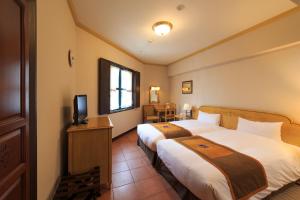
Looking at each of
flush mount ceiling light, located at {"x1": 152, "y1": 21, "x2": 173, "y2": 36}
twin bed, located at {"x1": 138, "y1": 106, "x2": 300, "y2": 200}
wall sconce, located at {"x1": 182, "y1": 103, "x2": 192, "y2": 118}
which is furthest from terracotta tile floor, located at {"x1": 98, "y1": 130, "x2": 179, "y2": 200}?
flush mount ceiling light, located at {"x1": 152, "y1": 21, "x2": 173, "y2": 36}

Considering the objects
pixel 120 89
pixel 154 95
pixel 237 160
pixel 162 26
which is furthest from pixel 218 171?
pixel 154 95

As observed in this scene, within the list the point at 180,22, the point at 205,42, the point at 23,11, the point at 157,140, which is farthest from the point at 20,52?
the point at 205,42

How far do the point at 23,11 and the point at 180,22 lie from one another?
245 cm

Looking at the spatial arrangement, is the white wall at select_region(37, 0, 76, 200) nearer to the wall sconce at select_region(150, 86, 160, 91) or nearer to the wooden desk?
the wooden desk

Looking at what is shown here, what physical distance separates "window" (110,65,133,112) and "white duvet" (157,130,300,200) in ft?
7.70

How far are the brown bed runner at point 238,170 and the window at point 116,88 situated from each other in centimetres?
255

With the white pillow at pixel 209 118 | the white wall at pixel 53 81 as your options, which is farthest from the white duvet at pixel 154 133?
the white wall at pixel 53 81

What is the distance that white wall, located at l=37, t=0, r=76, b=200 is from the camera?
4.25ft

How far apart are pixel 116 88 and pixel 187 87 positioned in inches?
106

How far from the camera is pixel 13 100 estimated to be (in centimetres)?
81

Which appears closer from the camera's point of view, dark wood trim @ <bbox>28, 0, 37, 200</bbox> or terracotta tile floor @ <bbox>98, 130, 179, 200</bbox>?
dark wood trim @ <bbox>28, 0, 37, 200</bbox>

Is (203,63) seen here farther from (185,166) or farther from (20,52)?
(20,52)

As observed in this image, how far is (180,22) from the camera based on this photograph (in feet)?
8.72

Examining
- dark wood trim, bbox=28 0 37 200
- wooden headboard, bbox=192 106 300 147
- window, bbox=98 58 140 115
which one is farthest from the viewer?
window, bbox=98 58 140 115
